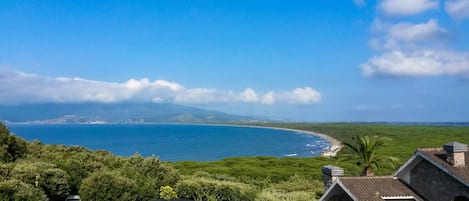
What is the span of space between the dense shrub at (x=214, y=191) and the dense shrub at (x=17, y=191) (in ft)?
34.0

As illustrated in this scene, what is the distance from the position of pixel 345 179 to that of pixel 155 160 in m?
21.4

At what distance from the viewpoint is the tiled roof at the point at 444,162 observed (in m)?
16.6

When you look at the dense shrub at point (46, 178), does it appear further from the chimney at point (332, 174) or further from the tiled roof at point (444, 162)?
the tiled roof at point (444, 162)

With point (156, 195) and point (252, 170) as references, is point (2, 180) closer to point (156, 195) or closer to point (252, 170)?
point (156, 195)

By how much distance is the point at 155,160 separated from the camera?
1455 inches

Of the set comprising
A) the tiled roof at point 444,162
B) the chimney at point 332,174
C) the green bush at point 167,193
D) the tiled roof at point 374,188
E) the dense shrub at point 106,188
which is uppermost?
the tiled roof at point 444,162

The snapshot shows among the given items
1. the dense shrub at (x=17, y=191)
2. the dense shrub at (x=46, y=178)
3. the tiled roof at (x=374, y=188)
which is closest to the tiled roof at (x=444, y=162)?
the tiled roof at (x=374, y=188)

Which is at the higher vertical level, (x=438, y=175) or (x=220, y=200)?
(x=438, y=175)

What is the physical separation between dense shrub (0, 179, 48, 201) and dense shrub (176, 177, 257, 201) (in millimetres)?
10373

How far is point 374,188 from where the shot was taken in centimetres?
1836

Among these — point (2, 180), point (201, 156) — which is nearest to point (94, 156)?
point (2, 180)

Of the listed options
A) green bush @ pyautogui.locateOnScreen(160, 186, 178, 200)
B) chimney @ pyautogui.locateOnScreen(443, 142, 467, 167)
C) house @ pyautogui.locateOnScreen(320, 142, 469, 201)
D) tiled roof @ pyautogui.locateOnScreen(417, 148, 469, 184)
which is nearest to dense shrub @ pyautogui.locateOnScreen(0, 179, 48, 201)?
green bush @ pyautogui.locateOnScreen(160, 186, 178, 200)

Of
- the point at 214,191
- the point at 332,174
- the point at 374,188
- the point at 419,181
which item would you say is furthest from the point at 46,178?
the point at 419,181

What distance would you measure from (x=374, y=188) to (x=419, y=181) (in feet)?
7.77
